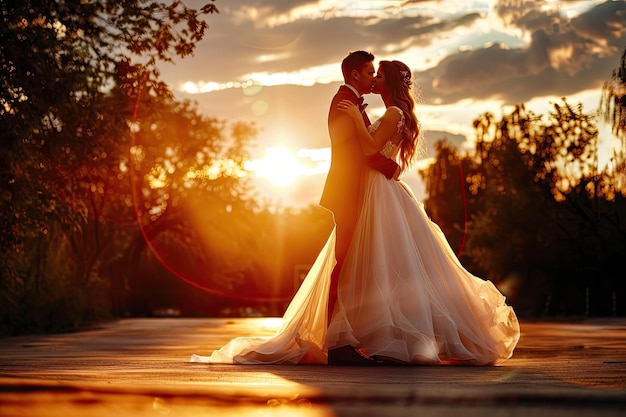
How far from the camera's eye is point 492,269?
5825cm

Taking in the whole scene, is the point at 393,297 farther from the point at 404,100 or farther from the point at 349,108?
the point at 404,100

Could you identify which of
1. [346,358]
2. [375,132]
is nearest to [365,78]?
[375,132]

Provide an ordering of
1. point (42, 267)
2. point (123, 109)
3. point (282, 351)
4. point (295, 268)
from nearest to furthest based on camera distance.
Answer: point (282, 351), point (123, 109), point (42, 267), point (295, 268)

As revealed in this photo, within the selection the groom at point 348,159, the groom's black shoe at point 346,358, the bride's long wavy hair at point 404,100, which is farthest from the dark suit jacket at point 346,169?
the groom's black shoe at point 346,358

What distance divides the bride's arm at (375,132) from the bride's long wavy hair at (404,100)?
7.4 inches

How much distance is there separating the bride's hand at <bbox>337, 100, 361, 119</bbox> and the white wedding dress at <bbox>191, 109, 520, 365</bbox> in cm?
21

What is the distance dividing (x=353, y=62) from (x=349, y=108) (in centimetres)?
43

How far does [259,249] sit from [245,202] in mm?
5452

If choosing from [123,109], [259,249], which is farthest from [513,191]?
[123,109]

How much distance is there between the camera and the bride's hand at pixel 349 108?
29.7 feet

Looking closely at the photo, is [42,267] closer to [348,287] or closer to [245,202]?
[348,287]

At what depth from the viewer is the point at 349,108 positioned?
357 inches

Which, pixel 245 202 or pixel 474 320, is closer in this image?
pixel 474 320

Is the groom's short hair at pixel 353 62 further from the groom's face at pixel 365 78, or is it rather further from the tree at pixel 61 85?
the tree at pixel 61 85
